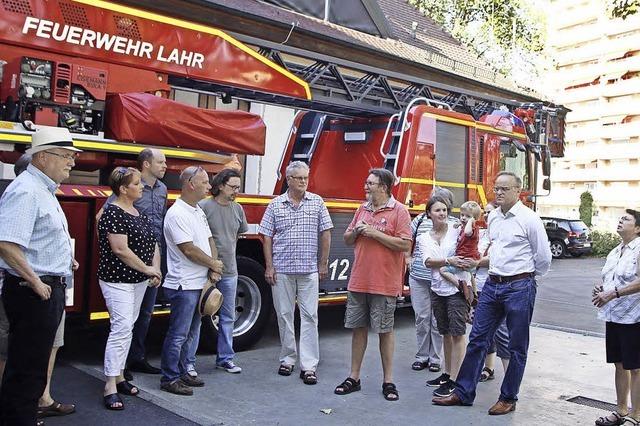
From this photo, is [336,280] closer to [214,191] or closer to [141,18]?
[214,191]

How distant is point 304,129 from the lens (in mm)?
9773

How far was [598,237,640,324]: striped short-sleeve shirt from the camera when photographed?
16.4 feet

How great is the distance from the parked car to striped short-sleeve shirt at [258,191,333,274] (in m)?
19.6

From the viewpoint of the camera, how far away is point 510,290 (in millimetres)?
5262

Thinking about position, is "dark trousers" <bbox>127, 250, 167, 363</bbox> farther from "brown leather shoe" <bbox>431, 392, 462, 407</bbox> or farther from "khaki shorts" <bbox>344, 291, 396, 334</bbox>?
"brown leather shoe" <bbox>431, 392, 462, 407</bbox>

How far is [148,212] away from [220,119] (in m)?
1.30

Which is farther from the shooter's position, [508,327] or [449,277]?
[449,277]

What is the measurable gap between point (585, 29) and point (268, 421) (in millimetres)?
75282

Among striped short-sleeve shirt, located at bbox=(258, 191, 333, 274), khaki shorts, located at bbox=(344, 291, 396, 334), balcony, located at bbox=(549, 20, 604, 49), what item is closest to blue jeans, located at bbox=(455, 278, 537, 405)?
khaki shorts, located at bbox=(344, 291, 396, 334)

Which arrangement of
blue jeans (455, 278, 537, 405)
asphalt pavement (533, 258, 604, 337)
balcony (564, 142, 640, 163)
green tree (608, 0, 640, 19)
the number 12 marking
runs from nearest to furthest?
blue jeans (455, 278, 537, 405), the number 12 marking, asphalt pavement (533, 258, 604, 337), green tree (608, 0, 640, 19), balcony (564, 142, 640, 163)

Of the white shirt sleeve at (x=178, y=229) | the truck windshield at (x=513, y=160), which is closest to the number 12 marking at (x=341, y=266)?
the white shirt sleeve at (x=178, y=229)

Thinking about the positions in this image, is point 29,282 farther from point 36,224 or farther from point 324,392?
point 324,392

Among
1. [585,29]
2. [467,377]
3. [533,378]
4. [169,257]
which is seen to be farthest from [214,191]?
[585,29]

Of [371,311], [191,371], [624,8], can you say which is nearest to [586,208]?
[624,8]
